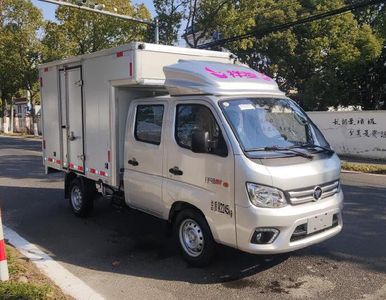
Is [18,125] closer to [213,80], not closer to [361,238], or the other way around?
[361,238]

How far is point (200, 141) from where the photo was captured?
5168 mm

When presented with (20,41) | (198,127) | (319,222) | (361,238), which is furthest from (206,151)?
(20,41)

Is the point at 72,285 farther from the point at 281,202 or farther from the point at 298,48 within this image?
the point at 298,48

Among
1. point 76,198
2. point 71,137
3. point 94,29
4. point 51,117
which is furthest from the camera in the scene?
point 94,29

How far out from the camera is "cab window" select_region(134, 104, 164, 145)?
6117mm

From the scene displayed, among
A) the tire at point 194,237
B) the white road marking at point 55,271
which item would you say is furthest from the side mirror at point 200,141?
the white road marking at point 55,271

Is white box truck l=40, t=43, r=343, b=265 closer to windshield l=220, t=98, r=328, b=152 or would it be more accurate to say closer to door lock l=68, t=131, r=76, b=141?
windshield l=220, t=98, r=328, b=152

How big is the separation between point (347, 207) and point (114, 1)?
27197 millimetres

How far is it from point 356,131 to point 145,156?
575 inches

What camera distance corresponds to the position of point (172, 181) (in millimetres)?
5836

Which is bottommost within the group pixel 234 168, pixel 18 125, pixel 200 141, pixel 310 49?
pixel 18 125

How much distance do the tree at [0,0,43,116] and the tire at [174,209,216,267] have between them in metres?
38.0

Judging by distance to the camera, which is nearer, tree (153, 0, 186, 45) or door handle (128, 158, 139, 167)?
door handle (128, 158, 139, 167)

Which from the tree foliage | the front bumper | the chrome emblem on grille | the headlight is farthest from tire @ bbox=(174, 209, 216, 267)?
the tree foliage
